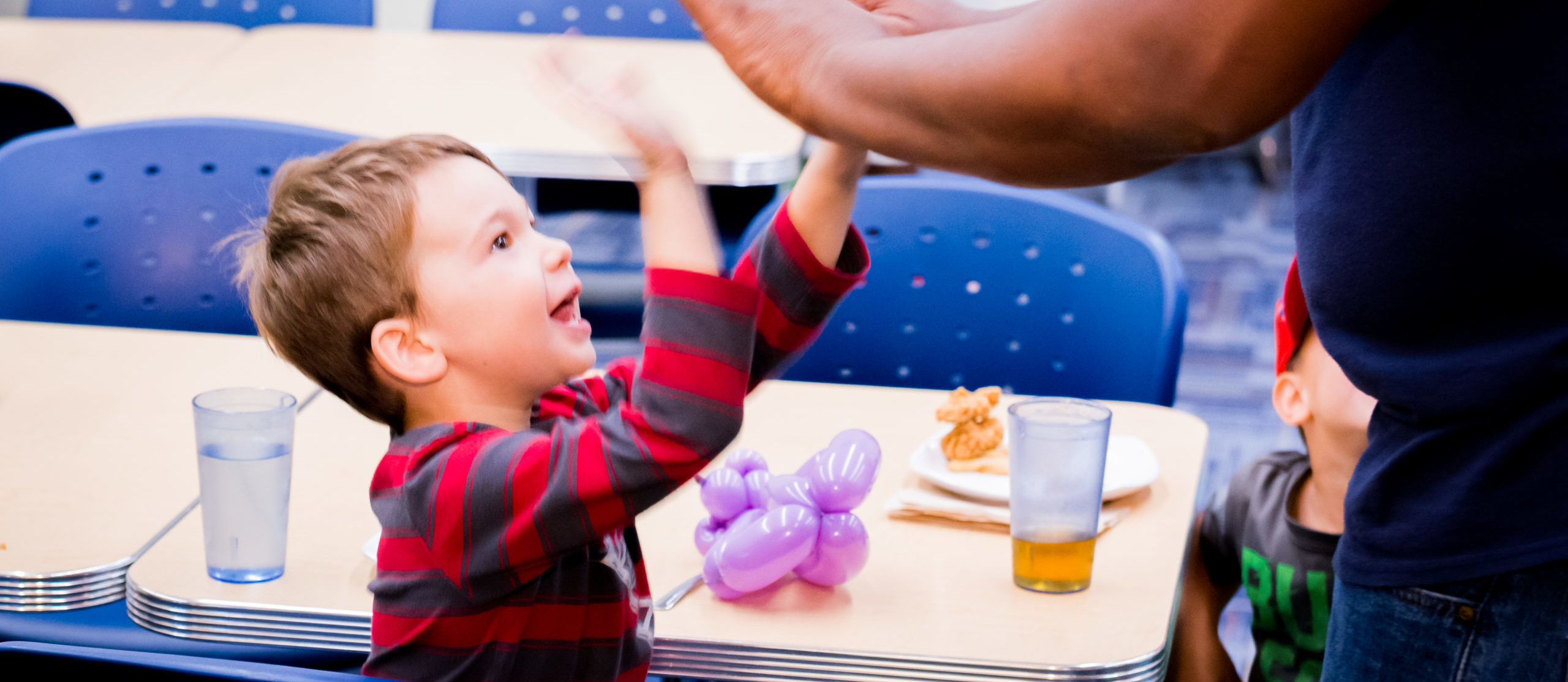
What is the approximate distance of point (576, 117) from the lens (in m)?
0.93

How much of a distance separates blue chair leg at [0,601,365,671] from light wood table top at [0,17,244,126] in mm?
1266

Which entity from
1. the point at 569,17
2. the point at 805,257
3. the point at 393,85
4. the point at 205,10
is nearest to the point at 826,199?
the point at 805,257

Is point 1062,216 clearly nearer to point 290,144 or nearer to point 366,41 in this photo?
point 290,144

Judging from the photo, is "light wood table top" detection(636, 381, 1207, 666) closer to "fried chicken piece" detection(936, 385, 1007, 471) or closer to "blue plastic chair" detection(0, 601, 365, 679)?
"fried chicken piece" detection(936, 385, 1007, 471)

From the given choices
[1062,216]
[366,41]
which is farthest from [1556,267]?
[366,41]

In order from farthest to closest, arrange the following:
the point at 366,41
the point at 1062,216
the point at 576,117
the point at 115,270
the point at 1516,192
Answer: the point at 366,41 < the point at 115,270 < the point at 1062,216 < the point at 576,117 < the point at 1516,192

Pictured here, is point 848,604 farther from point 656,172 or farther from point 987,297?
point 987,297

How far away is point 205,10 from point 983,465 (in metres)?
3.02

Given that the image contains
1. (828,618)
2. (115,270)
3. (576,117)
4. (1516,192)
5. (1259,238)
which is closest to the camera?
(1516,192)

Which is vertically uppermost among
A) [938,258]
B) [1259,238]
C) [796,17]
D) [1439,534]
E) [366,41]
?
[796,17]

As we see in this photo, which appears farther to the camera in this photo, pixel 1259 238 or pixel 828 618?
pixel 1259 238

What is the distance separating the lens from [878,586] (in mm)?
1112

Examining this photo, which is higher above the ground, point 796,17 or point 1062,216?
point 796,17

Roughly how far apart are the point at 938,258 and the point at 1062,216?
16 cm
